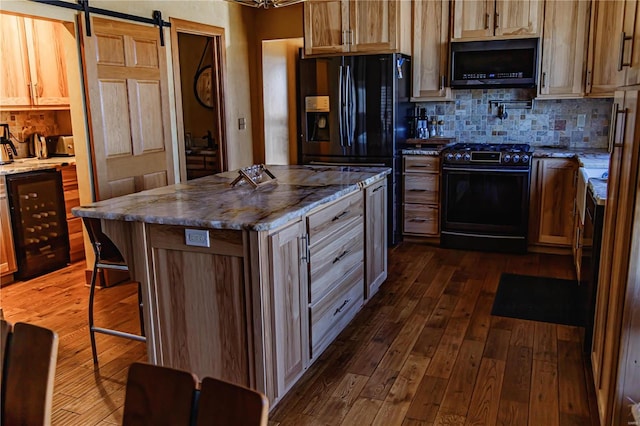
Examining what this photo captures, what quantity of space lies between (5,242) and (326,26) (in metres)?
3.25

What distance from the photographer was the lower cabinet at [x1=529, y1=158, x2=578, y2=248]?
4453 millimetres

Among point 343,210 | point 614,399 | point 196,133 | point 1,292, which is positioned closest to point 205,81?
point 196,133

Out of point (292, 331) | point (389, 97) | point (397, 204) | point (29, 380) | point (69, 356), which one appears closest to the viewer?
point (29, 380)

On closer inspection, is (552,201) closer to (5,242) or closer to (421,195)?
(421,195)

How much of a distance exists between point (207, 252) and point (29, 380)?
3.75 ft

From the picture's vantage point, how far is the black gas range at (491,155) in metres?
4.48

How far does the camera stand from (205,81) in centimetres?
613

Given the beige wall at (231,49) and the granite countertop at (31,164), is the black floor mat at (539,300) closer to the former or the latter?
the beige wall at (231,49)

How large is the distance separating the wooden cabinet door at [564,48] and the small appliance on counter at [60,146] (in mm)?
4201

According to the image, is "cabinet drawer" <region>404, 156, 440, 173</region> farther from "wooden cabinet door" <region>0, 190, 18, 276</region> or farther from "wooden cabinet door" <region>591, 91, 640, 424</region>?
"wooden cabinet door" <region>0, 190, 18, 276</region>

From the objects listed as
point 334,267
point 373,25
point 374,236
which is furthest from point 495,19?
point 334,267

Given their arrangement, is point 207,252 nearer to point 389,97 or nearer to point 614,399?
point 614,399

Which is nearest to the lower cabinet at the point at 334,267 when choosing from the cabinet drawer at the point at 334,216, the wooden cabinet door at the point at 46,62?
the cabinet drawer at the point at 334,216

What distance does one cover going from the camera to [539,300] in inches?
145
